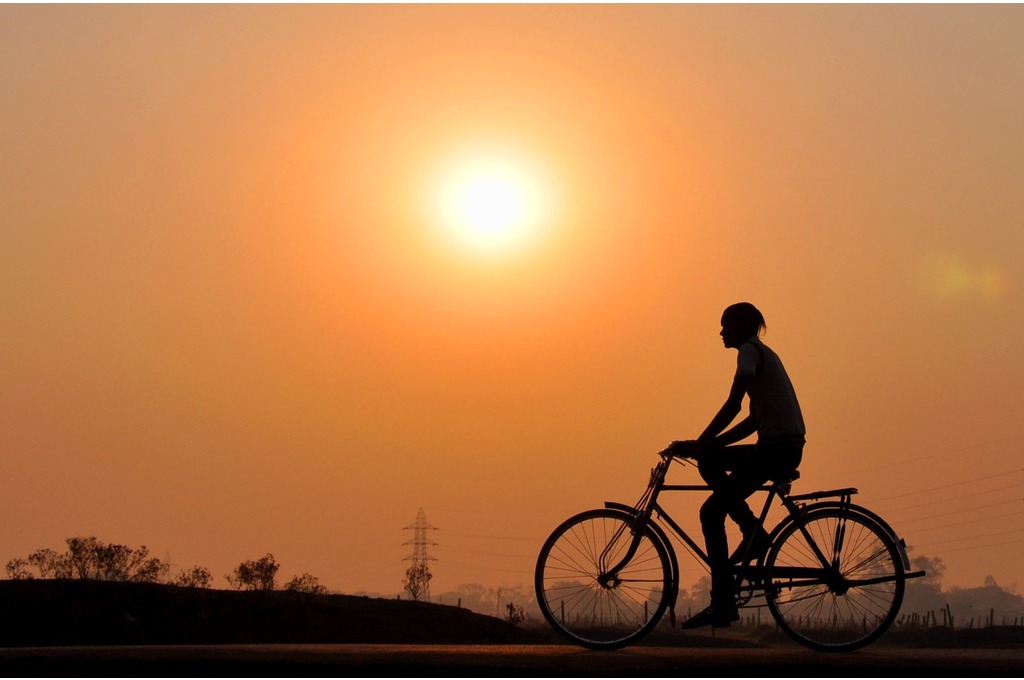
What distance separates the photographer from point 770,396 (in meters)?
11.4

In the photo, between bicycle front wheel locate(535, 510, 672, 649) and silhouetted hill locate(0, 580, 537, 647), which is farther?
silhouetted hill locate(0, 580, 537, 647)

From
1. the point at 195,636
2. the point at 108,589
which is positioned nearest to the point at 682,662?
the point at 195,636

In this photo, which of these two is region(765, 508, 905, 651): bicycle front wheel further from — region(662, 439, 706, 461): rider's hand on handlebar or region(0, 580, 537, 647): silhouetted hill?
region(0, 580, 537, 647): silhouetted hill

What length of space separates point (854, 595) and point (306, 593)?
1557 centimetres

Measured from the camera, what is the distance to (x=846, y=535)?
37.8 ft

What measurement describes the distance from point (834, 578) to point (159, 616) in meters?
14.2

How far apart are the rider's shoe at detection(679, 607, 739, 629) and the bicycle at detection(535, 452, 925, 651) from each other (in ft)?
0.59

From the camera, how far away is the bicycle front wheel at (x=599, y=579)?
38.4 ft

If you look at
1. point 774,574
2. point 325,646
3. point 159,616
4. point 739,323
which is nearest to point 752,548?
point 774,574

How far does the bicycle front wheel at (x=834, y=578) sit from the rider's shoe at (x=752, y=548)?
0.08m

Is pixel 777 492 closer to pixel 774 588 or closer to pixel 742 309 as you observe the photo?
pixel 774 588

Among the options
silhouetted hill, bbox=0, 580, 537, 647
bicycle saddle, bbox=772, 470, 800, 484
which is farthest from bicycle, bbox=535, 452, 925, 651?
silhouetted hill, bbox=0, 580, 537, 647

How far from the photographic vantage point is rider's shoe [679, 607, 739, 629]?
1113 centimetres

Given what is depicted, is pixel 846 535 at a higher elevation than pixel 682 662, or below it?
Answer: higher
